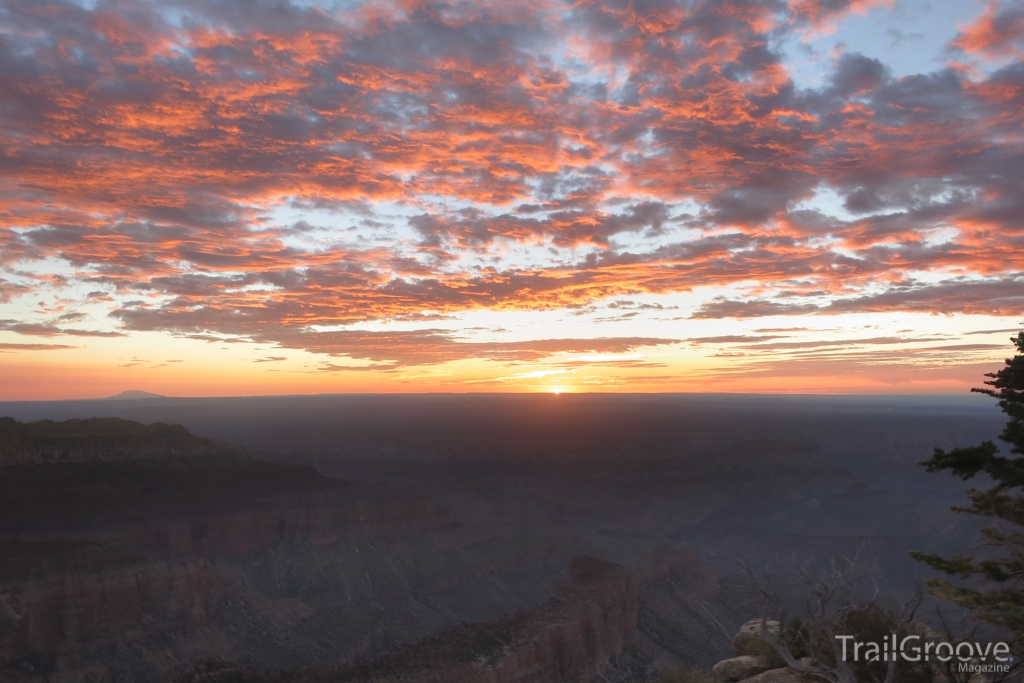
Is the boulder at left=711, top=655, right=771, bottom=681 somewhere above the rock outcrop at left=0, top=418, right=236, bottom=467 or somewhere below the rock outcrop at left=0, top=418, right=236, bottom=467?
below

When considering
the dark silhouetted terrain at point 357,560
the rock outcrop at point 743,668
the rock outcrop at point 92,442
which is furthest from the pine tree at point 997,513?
the rock outcrop at point 92,442

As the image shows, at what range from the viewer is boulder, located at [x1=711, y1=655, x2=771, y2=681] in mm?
18422

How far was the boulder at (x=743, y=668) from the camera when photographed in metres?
18.4

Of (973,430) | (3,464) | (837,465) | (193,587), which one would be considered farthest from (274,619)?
(973,430)

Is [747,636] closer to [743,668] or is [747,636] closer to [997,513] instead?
[743,668]

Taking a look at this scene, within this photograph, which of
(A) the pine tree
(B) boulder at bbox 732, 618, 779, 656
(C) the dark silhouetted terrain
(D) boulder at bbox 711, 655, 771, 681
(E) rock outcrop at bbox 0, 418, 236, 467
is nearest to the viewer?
(A) the pine tree

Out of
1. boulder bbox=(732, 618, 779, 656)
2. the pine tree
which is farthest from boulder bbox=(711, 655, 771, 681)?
the pine tree

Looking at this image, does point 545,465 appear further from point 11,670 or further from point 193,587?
point 11,670

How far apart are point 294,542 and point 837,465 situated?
462 feet

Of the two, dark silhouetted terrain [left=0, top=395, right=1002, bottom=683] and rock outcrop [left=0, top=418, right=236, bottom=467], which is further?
rock outcrop [left=0, top=418, right=236, bottom=467]

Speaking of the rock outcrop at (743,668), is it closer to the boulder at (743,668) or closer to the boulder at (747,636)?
the boulder at (743,668)

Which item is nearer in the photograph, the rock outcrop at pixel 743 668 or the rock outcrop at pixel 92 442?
the rock outcrop at pixel 743 668

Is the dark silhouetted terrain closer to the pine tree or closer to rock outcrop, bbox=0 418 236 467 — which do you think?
rock outcrop, bbox=0 418 236 467

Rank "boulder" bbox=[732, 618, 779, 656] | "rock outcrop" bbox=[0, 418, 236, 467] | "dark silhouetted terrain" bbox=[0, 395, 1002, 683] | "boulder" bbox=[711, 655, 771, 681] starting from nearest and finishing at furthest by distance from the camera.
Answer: "boulder" bbox=[711, 655, 771, 681] < "boulder" bbox=[732, 618, 779, 656] < "dark silhouetted terrain" bbox=[0, 395, 1002, 683] < "rock outcrop" bbox=[0, 418, 236, 467]
